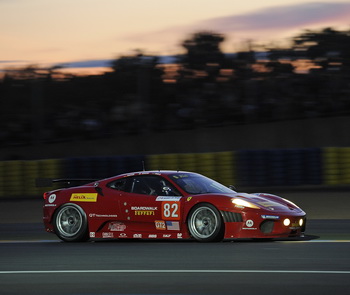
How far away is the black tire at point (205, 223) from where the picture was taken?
33.1ft

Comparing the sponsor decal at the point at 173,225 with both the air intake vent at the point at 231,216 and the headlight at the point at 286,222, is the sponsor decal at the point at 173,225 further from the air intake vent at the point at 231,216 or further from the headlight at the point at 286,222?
the headlight at the point at 286,222

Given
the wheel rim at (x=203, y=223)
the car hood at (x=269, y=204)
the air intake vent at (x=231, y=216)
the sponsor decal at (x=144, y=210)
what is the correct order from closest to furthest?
1. the air intake vent at (x=231, y=216)
2. the wheel rim at (x=203, y=223)
3. the car hood at (x=269, y=204)
4. the sponsor decal at (x=144, y=210)

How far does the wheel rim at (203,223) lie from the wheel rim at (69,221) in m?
1.80

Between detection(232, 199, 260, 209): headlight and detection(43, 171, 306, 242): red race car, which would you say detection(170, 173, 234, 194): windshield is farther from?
detection(232, 199, 260, 209): headlight

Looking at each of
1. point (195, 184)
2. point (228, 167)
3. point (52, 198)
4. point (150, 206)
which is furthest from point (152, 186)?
point (228, 167)

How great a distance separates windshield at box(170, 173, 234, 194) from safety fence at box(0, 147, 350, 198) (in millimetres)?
9450

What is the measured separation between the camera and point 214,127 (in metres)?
36.0

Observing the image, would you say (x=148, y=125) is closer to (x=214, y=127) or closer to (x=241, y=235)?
(x=214, y=127)

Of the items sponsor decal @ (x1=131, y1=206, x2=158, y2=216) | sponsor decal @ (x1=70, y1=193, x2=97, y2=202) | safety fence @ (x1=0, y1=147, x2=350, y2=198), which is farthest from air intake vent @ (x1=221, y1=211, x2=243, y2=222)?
safety fence @ (x1=0, y1=147, x2=350, y2=198)

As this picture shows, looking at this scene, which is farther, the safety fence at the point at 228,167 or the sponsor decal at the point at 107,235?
the safety fence at the point at 228,167

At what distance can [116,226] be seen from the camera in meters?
10.9

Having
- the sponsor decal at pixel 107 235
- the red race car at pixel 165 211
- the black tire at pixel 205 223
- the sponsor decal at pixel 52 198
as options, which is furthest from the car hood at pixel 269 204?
the sponsor decal at pixel 52 198

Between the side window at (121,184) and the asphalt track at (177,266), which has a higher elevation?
the side window at (121,184)

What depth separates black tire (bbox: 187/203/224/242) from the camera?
33.1 ft
